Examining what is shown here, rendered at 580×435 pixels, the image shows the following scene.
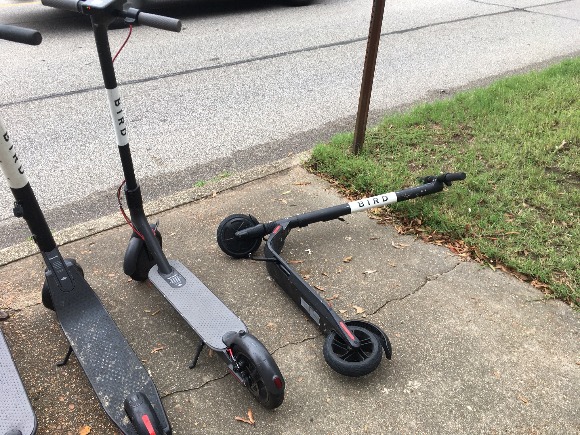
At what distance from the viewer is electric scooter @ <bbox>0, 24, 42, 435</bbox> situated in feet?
6.23

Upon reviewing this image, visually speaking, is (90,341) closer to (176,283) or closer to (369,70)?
(176,283)

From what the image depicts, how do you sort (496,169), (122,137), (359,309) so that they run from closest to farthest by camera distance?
1. (122,137)
2. (359,309)
3. (496,169)

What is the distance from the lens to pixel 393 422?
7.55 feet

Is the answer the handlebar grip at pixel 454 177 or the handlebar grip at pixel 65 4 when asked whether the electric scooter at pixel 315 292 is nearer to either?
the handlebar grip at pixel 454 177

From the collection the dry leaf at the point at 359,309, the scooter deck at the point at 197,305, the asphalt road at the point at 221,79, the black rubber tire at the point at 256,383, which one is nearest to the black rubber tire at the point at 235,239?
the scooter deck at the point at 197,305

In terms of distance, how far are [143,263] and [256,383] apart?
1111 mm

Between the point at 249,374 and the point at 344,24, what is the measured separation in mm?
8275

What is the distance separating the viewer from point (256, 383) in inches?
89.1

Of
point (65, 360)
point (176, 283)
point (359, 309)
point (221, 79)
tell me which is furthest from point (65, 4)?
point (221, 79)

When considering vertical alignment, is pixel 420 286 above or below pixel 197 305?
below

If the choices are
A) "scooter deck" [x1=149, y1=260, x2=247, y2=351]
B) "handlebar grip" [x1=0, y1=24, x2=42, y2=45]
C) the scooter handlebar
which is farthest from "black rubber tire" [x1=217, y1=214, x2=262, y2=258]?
"handlebar grip" [x1=0, y1=24, x2=42, y2=45]

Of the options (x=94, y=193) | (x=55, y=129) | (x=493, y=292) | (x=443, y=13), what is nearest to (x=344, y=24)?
(x=443, y=13)

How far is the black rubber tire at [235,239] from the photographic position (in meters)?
3.22

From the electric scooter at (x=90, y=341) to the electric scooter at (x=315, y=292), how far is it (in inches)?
33.9
